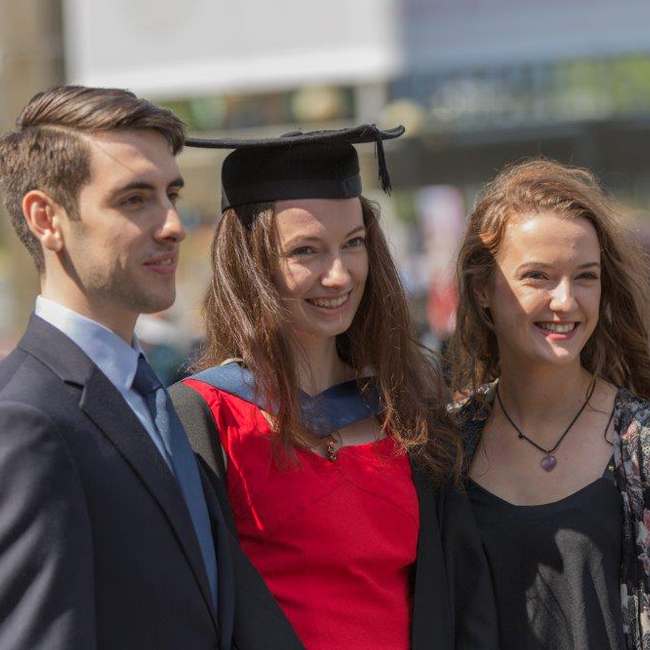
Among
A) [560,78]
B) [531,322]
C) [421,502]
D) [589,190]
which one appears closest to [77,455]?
[421,502]

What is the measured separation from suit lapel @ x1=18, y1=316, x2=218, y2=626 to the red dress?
0.49m

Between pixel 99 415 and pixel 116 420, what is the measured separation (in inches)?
1.5

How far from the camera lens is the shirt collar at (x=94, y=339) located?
7.08ft

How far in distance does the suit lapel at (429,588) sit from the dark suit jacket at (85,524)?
0.59m

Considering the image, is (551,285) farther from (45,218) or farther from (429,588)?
(45,218)

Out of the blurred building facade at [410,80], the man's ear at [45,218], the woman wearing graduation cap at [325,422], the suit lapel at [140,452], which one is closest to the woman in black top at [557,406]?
the woman wearing graduation cap at [325,422]

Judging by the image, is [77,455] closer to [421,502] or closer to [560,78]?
[421,502]

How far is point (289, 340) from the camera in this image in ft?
9.29

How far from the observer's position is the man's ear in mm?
2170

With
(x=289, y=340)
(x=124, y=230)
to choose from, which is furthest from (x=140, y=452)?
(x=289, y=340)

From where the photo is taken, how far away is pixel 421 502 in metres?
2.84

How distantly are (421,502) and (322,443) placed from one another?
0.28 m

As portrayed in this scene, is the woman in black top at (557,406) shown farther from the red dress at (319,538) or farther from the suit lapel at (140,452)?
the suit lapel at (140,452)

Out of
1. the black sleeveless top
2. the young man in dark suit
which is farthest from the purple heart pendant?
the young man in dark suit
